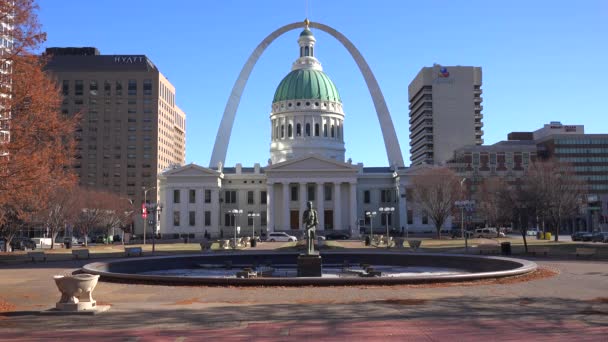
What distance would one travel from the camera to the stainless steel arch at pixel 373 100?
12612 cm

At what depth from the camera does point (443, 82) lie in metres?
→ 189

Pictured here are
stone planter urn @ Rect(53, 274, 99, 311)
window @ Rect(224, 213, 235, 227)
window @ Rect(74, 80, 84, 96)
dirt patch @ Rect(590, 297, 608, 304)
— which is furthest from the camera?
window @ Rect(74, 80, 84, 96)

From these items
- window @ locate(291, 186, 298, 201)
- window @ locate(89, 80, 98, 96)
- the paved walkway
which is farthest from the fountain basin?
window @ locate(89, 80, 98, 96)

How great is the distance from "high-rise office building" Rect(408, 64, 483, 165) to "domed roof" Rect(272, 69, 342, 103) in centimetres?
5445

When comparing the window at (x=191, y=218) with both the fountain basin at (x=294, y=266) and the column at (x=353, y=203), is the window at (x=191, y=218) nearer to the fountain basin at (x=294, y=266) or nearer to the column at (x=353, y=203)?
the column at (x=353, y=203)

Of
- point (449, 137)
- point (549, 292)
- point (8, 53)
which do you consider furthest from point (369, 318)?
point (449, 137)

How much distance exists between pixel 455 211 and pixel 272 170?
35328 millimetres

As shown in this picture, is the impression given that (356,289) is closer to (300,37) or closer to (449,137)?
(300,37)

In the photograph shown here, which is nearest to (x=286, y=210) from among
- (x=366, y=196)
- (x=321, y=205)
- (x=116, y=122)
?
(x=321, y=205)

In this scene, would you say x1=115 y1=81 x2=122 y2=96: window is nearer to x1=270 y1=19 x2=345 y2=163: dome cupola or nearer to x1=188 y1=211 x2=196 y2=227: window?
x1=270 y1=19 x2=345 y2=163: dome cupola

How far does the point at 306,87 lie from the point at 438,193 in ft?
170

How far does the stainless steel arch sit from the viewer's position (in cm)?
12612

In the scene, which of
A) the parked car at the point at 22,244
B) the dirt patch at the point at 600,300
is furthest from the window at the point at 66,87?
the dirt patch at the point at 600,300

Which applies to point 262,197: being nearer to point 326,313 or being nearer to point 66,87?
point 66,87
